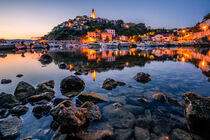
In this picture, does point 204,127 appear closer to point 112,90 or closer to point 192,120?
point 192,120

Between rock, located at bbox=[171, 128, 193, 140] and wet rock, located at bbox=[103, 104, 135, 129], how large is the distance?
4.63 ft

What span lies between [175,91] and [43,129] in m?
7.84

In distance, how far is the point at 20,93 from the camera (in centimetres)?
776

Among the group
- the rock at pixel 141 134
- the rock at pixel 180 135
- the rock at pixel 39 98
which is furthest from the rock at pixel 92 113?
the rock at pixel 39 98

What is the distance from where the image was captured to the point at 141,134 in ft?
13.9

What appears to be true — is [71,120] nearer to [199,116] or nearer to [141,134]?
[141,134]

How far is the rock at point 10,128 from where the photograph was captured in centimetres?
426

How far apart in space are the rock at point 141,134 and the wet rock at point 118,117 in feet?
1.08

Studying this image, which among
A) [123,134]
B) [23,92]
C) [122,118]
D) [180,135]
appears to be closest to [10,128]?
[23,92]

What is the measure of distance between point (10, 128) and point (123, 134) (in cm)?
414

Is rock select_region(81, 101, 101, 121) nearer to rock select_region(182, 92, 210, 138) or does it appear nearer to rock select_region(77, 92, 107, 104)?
rock select_region(77, 92, 107, 104)

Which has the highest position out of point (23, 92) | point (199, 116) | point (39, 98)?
point (199, 116)

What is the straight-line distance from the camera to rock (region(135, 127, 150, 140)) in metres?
4.10

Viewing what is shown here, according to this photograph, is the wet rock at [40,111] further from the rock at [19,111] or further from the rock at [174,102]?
the rock at [174,102]
